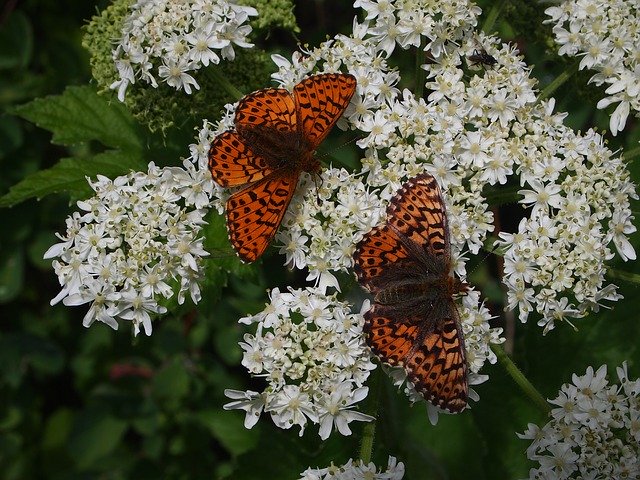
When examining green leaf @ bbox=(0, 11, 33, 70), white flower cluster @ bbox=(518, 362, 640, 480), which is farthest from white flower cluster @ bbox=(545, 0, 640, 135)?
green leaf @ bbox=(0, 11, 33, 70)

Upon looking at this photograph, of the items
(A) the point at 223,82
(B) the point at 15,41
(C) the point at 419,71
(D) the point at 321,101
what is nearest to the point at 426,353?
(D) the point at 321,101

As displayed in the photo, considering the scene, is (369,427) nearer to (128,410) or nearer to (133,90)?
(133,90)

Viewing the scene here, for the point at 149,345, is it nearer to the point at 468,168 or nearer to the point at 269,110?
the point at 269,110

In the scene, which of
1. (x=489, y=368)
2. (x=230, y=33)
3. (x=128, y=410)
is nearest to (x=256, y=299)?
(x=128, y=410)

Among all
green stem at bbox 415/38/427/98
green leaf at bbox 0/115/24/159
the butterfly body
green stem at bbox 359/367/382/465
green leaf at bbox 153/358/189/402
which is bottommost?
green leaf at bbox 153/358/189/402

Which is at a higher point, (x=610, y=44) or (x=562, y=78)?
(x=610, y=44)

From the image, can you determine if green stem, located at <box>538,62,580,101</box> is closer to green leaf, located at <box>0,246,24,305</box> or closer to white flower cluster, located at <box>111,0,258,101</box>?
white flower cluster, located at <box>111,0,258,101</box>
